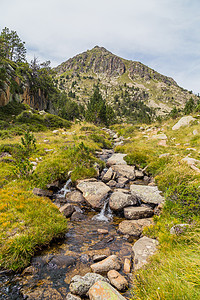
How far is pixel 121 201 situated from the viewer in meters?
7.99

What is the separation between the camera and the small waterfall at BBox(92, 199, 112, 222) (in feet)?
25.0

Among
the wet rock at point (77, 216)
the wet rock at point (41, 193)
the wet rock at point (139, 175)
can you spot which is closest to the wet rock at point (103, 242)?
the wet rock at point (77, 216)

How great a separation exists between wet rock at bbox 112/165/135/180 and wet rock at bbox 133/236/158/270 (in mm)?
6838

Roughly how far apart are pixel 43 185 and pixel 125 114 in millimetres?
129811

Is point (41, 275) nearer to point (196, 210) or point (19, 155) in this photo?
point (196, 210)

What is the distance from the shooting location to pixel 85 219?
7.52 meters

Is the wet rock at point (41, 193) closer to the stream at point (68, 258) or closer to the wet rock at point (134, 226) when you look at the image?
the stream at point (68, 258)

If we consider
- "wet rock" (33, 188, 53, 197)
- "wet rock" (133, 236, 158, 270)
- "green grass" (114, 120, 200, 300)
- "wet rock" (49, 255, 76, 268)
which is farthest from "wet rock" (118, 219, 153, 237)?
"wet rock" (33, 188, 53, 197)

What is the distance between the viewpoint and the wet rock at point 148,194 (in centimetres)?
787

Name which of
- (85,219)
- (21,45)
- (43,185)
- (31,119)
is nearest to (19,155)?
(43,185)

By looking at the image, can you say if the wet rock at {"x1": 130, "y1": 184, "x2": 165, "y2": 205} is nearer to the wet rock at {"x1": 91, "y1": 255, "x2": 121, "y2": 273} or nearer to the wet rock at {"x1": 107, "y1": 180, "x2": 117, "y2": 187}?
the wet rock at {"x1": 107, "y1": 180, "x2": 117, "y2": 187}

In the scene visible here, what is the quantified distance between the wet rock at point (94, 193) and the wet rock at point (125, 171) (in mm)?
3259

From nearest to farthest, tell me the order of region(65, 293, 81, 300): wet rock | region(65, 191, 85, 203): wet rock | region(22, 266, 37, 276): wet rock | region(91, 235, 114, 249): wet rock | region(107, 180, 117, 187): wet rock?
region(65, 293, 81, 300): wet rock
region(22, 266, 37, 276): wet rock
region(91, 235, 114, 249): wet rock
region(65, 191, 85, 203): wet rock
region(107, 180, 117, 187): wet rock

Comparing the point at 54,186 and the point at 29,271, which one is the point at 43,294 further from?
the point at 54,186
